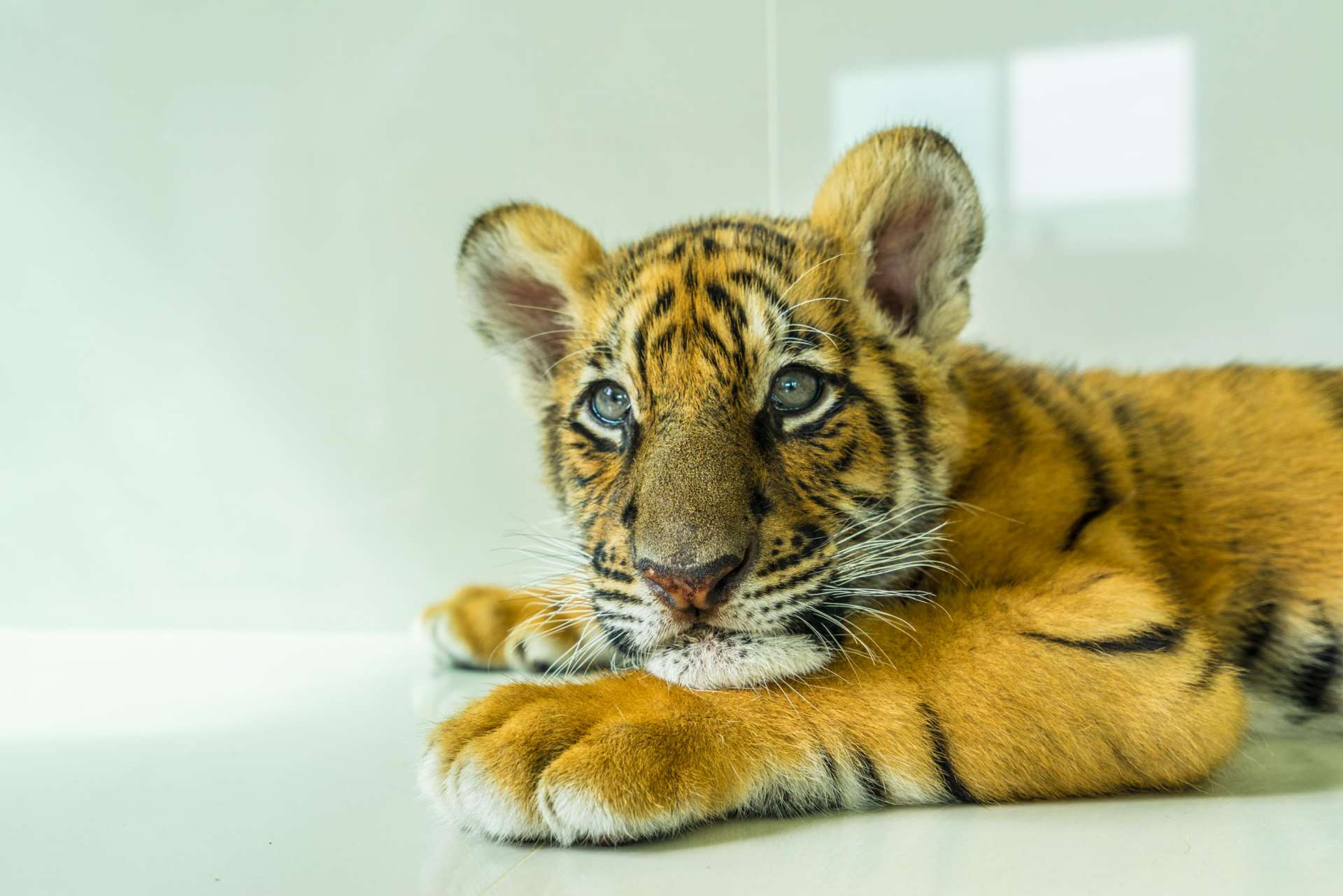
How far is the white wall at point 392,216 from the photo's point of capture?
2627 mm

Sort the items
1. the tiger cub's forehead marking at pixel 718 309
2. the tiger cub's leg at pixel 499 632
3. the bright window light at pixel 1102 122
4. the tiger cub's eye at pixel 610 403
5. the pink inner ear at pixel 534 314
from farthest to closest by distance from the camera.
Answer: the bright window light at pixel 1102 122 → the tiger cub's leg at pixel 499 632 → the pink inner ear at pixel 534 314 → the tiger cub's eye at pixel 610 403 → the tiger cub's forehead marking at pixel 718 309

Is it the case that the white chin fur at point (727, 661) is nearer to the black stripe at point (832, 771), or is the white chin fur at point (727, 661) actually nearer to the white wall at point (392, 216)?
the black stripe at point (832, 771)

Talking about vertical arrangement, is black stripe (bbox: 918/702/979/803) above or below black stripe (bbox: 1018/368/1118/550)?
below

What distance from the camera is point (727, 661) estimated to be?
1.30 metres

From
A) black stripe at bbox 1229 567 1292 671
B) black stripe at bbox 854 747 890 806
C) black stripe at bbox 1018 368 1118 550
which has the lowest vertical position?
black stripe at bbox 854 747 890 806

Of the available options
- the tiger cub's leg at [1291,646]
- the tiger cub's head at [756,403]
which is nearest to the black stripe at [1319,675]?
the tiger cub's leg at [1291,646]

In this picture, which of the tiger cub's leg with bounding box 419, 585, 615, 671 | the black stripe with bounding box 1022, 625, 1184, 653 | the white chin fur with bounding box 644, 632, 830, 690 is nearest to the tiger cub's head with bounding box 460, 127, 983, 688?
the white chin fur with bounding box 644, 632, 830, 690

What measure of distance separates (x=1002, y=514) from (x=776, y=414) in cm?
38

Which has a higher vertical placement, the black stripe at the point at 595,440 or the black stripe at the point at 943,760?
the black stripe at the point at 595,440

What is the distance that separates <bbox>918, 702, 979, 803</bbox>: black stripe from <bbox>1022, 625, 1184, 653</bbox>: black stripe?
0.61ft

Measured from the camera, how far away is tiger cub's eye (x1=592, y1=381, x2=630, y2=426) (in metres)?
1.62

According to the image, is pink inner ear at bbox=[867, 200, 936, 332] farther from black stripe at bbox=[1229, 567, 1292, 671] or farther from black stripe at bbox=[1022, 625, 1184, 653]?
black stripe at bbox=[1229, 567, 1292, 671]

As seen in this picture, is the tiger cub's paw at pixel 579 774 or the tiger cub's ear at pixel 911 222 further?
Answer: the tiger cub's ear at pixel 911 222

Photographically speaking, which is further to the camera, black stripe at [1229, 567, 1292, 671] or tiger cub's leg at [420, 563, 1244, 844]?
black stripe at [1229, 567, 1292, 671]
